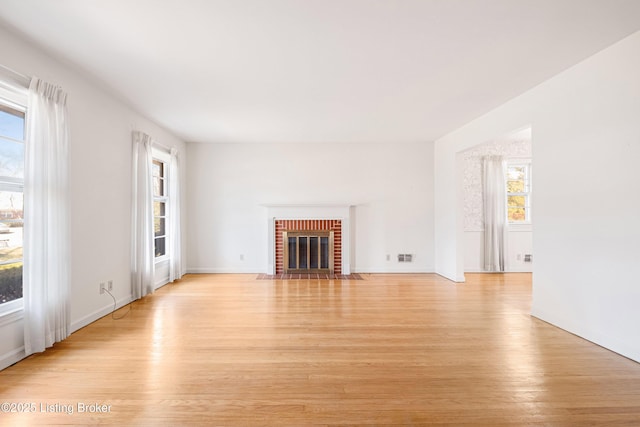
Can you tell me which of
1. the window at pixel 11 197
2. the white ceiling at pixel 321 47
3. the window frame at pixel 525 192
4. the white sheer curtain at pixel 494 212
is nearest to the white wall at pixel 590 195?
the white ceiling at pixel 321 47

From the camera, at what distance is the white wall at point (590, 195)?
2625mm

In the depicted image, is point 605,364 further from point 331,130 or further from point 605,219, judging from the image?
point 331,130

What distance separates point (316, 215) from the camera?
247 inches

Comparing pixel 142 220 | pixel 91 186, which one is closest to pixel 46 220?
pixel 91 186

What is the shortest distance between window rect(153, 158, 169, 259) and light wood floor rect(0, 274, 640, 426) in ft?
5.29

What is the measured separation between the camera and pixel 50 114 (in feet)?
9.07

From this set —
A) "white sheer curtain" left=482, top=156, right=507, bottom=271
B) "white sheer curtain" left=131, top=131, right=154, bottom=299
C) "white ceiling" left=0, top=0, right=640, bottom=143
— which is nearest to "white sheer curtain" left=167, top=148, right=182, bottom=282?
"white sheer curtain" left=131, top=131, right=154, bottom=299

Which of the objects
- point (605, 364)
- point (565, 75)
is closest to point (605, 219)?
point (605, 364)

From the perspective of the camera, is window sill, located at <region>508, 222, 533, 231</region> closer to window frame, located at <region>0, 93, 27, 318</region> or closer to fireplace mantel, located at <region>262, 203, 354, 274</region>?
fireplace mantel, located at <region>262, 203, 354, 274</region>

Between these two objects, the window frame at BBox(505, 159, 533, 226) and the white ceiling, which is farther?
the window frame at BBox(505, 159, 533, 226)

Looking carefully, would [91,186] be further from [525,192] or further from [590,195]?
[525,192]

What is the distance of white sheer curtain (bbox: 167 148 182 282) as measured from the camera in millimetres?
5504

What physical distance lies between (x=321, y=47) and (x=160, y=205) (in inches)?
165

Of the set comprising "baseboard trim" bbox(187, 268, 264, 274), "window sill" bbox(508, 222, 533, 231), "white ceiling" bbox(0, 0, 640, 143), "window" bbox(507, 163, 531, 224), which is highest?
"white ceiling" bbox(0, 0, 640, 143)
